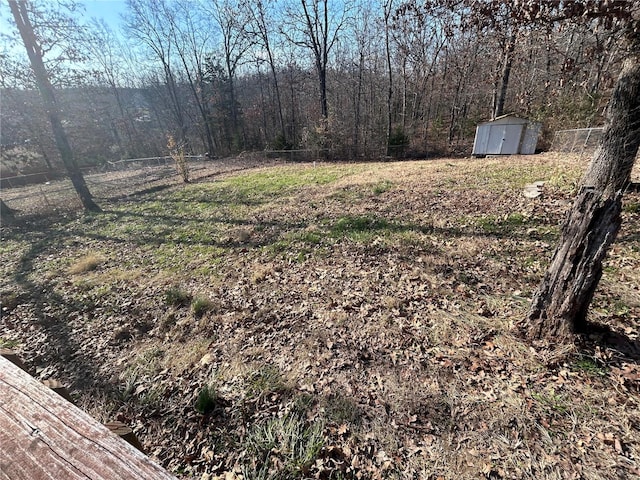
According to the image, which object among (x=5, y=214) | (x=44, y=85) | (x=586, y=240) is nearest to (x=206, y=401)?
(x=586, y=240)

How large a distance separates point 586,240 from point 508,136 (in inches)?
666

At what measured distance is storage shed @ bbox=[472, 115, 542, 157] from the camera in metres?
15.2

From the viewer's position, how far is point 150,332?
412 cm

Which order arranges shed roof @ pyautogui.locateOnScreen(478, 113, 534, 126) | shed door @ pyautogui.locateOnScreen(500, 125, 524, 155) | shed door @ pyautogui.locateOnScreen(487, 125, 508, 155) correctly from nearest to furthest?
shed roof @ pyautogui.locateOnScreen(478, 113, 534, 126) → shed door @ pyautogui.locateOnScreen(500, 125, 524, 155) → shed door @ pyautogui.locateOnScreen(487, 125, 508, 155)

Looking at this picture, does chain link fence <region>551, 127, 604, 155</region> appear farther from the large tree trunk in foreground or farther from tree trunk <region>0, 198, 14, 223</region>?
tree trunk <region>0, 198, 14, 223</region>

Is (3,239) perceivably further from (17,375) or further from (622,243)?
(622,243)

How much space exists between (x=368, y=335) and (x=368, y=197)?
5.97 metres

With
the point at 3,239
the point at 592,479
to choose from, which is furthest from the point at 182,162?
the point at 592,479

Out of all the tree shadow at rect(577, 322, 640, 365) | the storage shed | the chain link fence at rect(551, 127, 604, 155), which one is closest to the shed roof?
the storage shed

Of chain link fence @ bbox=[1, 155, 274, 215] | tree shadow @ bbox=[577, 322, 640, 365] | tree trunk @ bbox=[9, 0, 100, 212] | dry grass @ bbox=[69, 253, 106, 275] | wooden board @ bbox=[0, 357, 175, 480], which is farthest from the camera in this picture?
chain link fence @ bbox=[1, 155, 274, 215]

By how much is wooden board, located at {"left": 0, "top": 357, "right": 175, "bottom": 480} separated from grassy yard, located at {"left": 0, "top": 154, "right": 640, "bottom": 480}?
2.11 meters

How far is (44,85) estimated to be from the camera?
1012cm

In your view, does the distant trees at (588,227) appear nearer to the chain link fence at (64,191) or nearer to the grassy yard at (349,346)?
the grassy yard at (349,346)

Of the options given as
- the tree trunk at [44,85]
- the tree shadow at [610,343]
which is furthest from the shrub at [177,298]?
Answer: the tree trunk at [44,85]
